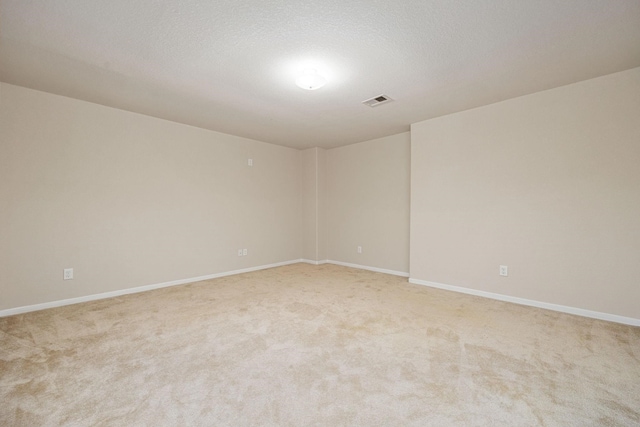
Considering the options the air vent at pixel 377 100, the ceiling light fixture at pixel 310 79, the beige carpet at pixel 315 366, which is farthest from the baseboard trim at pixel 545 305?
the ceiling light fixture at pixel 310 79

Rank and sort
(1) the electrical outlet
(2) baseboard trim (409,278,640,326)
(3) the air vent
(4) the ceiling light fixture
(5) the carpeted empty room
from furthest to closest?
(1) the electrical outlet
(3) the air vent
(2) baseboard trim (409,278,640,326)
(4) the ceiling light fixture
(5) the carpeted empty room

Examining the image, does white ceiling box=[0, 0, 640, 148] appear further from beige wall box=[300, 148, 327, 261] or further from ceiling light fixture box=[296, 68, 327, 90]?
beige wall box=[300, 148, 327, 261]

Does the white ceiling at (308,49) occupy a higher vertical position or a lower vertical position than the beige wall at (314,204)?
higher

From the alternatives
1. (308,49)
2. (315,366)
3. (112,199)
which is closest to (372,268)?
(315,366)

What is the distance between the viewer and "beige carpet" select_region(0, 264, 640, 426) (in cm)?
148

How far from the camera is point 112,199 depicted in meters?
3.56

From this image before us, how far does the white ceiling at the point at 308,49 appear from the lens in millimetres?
1832

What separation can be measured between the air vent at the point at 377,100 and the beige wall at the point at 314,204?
2457mm

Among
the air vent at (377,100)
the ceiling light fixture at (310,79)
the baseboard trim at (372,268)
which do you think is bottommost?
the baseboard trim at (372,268)

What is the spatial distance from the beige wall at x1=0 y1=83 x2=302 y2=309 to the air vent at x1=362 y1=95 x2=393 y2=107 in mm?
2526

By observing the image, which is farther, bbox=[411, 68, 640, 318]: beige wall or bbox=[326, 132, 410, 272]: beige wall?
bbox=[326, 132, 410, 272]: beige wall

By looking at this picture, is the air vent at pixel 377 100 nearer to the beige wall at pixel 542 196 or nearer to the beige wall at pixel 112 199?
the beige wall at pixel 542 196

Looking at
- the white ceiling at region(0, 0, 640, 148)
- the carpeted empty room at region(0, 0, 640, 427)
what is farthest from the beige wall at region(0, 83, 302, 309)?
the white ceiling at region(0, 0, 640, 148)

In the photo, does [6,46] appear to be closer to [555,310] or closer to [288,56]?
[288,56]
